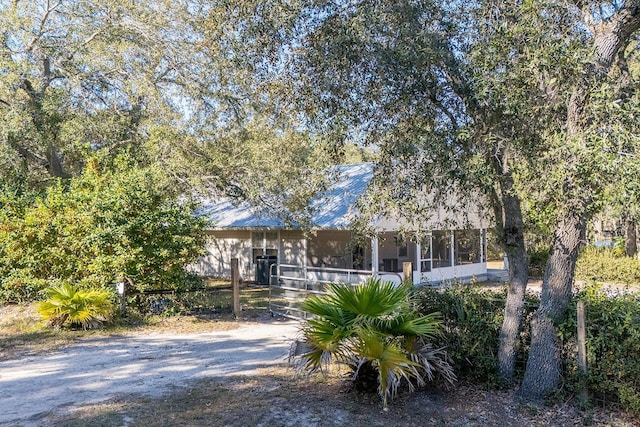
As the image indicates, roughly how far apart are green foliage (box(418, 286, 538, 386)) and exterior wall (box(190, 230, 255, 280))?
15.7 meters

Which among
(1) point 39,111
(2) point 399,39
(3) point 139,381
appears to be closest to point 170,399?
(3) point 139,381

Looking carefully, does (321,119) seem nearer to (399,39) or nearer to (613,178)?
(399,39)

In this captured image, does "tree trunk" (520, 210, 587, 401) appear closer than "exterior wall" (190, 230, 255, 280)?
Yes

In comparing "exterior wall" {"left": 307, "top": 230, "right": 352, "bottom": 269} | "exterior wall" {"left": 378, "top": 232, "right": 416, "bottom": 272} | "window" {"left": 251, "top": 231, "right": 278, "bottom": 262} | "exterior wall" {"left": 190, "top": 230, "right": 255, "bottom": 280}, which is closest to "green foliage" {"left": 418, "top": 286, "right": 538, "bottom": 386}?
"exterior wall" {"left": 307, "top": 230, "right": 352, "bottom": 269}

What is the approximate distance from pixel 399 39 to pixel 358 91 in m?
0.81

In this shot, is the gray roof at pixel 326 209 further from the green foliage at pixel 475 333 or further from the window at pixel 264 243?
the green foliage at pixel 475 333

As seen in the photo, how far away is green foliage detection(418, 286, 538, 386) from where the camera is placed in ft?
20.4

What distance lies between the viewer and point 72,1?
43.4ft

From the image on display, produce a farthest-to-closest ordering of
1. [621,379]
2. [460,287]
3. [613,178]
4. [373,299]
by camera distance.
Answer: [460,287], [373,299], [621,379], [613,178]

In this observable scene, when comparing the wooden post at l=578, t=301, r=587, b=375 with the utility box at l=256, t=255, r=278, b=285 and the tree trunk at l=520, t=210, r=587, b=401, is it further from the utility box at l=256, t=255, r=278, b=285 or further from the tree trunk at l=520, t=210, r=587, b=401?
the utility box at l=256, t=255, r=278, b=285

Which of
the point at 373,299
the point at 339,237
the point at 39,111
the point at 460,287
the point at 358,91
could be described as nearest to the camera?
the point at 373,299

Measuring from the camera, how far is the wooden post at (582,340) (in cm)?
553

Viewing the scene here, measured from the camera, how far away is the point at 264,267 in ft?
66.1

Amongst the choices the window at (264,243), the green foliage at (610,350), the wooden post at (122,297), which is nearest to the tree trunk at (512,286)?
the green foliage at (610,350)
